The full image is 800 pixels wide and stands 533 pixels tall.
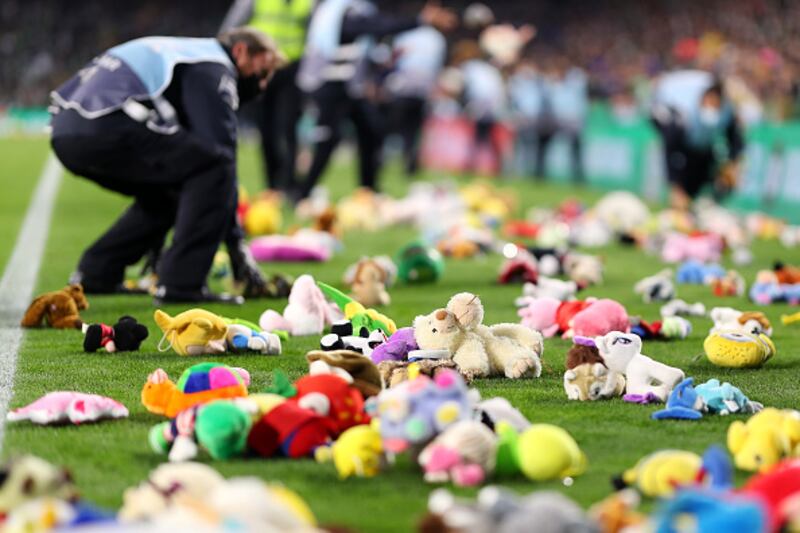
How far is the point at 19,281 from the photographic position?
9.53 metres

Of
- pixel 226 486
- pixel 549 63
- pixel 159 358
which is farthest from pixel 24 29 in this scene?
pixel 226 486

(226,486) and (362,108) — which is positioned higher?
(226,486)

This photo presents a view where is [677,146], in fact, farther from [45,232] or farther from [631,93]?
[631,93]

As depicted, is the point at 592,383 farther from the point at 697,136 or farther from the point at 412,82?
the point at 412,82

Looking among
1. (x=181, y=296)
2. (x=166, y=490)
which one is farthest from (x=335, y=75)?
(x=166, y=490)

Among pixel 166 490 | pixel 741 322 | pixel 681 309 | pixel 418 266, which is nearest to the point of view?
pixel 166 490

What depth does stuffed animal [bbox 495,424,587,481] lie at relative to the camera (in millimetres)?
4062

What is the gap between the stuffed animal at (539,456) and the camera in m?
4.06

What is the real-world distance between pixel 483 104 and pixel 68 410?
2206cm

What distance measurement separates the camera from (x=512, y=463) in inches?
161

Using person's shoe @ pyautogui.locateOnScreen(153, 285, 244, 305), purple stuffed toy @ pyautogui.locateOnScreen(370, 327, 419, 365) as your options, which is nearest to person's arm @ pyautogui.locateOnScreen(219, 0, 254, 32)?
person's shoe @ pyautogui.locateOnScreen(153, 285, 244, 305)

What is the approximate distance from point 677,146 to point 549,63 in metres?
11.5

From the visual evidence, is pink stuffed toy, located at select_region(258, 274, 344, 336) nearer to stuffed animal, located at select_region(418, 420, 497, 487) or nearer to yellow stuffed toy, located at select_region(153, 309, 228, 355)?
yellow stuffed toy, located at select_region(153, 309, 228, 355)

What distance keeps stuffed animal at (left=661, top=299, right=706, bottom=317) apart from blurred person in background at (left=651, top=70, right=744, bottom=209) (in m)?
7.46
